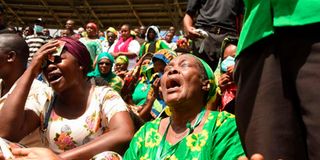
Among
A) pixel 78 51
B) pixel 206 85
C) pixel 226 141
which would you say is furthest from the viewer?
pixel 78 51

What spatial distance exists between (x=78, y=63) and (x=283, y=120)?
6.34ft

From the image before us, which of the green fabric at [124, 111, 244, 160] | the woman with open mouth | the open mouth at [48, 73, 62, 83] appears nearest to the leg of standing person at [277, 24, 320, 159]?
the green fabric at [124, 111, 244, 160]

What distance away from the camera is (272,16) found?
70.1 inches

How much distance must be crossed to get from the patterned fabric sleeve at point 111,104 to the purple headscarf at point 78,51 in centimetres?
22

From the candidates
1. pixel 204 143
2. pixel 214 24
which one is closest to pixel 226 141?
pixel 204 143

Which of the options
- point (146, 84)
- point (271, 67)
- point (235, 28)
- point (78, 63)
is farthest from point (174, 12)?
point (271, 67)

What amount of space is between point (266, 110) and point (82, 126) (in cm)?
172

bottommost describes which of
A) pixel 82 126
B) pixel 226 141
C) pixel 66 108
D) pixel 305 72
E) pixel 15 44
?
pixel 226 141

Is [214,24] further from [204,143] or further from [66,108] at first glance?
[204,143]

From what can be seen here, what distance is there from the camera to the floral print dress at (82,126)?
321 centimetres

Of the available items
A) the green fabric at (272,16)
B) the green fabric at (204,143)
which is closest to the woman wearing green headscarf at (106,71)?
the green fabric at (204,143)

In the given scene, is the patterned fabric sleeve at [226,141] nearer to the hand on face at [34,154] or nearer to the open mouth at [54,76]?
the hand on face at [34,154]

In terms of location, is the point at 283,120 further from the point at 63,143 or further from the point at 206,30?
the point at 206,30

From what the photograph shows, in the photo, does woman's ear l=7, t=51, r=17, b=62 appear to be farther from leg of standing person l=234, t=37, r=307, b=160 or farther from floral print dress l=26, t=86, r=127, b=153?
leg of standing person l=234, t=37, r=307, b=160
